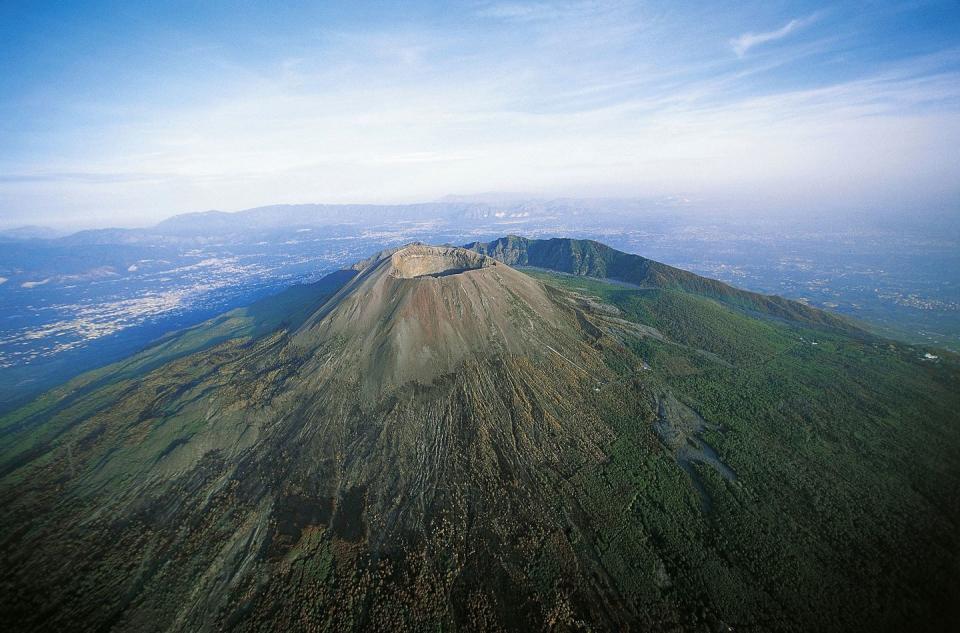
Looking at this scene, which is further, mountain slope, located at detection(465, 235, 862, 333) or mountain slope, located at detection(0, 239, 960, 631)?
mountain slope, located at detection(465, 235, 862, 333)

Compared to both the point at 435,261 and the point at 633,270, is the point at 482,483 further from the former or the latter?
the point at 633,270

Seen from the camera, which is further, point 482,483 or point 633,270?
point 633,270

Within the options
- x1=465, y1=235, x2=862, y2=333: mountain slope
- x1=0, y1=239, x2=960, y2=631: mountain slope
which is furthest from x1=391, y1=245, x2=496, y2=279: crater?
x1=465, y1=235, x2=862, y2=333: mountain slope

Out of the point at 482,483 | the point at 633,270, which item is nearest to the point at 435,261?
the point at 482,483

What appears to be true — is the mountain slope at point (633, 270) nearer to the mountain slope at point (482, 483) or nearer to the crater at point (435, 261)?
the mountain slope at point (482, 483)

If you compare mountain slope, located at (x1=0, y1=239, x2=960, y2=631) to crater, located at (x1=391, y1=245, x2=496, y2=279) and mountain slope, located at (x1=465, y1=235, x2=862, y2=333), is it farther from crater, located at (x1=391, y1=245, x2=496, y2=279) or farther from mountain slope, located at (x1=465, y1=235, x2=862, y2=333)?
mountain slope, located at (x1=465, y1=235, x2=862, y2=333)

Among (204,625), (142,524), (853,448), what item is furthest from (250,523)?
(853,448)
